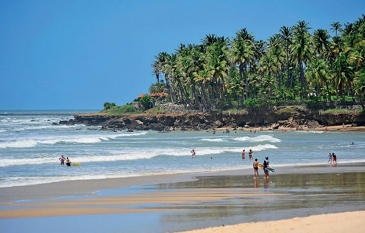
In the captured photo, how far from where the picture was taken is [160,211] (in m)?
16.8

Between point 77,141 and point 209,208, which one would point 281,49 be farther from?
point 209,208

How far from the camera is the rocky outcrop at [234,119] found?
243 feet

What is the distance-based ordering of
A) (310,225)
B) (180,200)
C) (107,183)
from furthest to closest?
(107,183)
(180,200)
(310,225)

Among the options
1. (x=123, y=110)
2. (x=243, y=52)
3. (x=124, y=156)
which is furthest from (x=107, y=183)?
(x=123, y=110)

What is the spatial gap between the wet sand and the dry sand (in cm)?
75

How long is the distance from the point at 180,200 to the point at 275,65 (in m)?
73.7

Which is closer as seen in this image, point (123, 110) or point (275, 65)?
point (275, 65)

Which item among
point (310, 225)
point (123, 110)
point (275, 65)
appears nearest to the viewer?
point (310, 225)

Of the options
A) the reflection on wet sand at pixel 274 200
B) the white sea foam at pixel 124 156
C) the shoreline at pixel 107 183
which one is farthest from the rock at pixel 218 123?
the reflection on wet sand at pixel 274 200

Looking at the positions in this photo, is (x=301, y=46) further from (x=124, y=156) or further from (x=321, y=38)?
(x=124, y=156)

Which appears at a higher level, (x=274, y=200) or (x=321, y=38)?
(x=321, y=38)

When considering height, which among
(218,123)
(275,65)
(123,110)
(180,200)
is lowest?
(180,200)

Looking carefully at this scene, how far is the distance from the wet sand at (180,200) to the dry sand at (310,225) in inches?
29.4

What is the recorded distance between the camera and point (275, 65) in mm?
90062
